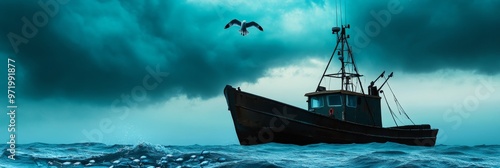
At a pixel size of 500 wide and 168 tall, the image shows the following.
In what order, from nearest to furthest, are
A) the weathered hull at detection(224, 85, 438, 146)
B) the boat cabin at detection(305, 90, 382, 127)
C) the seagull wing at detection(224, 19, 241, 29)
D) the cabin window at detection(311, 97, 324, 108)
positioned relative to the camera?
1. the seagull wing at detection(224, 19, 241, 29)
2. the weathered hull at detection(224, 85, 438, 146)
3. the boat cabin at detection(305, 90, 382, 127)
4. the cabin window at detection(311, 97, 324, 108)

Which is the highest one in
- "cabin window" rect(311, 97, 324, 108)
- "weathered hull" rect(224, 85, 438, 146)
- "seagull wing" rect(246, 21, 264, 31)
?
"seagull wing" rect(246, 21, 264, 31)

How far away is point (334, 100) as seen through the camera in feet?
88.6

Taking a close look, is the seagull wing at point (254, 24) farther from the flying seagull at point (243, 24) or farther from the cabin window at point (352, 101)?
the cabin window at point (352, 101)

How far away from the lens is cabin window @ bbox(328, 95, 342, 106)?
26.9 metres

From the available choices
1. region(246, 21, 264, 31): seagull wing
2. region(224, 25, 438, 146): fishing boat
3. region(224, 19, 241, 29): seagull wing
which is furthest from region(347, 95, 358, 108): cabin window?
region(224, 19, 241, 29): seagull wing

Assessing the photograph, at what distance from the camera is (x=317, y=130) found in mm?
24500

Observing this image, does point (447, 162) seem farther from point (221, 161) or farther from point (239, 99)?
point (239, 99)

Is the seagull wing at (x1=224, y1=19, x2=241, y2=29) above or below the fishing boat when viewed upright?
above

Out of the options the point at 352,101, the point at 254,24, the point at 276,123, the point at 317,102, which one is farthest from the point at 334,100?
the point at 254,24

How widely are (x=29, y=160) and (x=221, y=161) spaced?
6.86m

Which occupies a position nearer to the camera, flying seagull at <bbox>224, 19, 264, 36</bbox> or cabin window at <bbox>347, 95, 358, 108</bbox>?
flying seagull at <bbox>224, 19, 264, 36</bbox>

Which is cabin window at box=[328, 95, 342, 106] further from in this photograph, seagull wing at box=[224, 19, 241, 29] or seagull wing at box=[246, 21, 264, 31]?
seagull wing at box=[224, 19, 241, 29]

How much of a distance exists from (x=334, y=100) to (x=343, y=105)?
1.95 feet

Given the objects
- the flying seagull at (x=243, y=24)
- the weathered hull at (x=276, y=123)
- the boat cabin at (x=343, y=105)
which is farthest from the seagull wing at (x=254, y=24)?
the boat cabin at (x=343, y=105)
